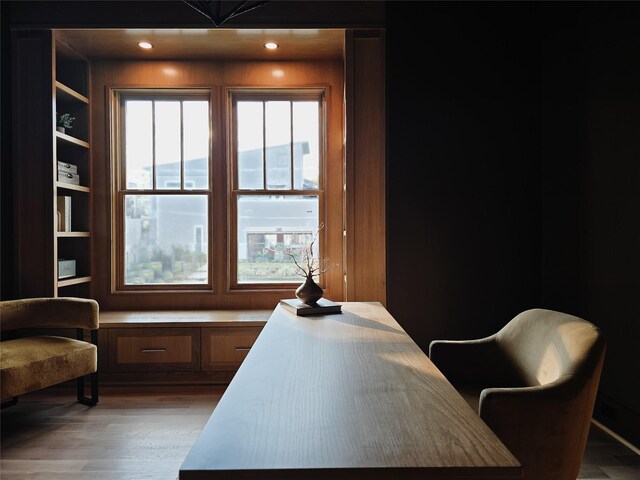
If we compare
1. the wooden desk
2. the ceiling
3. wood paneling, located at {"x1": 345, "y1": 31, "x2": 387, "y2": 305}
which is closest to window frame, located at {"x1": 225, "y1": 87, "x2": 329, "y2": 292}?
the ceiling

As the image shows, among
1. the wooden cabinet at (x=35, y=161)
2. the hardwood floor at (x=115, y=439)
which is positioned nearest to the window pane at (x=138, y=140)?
the wooden cabinet at (x=35, y=161)

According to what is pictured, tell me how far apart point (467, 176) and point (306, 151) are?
140 centimetres

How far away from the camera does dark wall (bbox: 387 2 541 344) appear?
3.21 metres

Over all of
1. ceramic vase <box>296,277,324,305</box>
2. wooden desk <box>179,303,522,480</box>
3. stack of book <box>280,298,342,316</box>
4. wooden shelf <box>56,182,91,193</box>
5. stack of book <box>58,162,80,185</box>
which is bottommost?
wooden desk <box>179,303,522,480</box>

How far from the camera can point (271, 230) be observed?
157 inches

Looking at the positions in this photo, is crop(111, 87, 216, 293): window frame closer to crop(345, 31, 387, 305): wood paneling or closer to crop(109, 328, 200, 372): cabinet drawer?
crop(109, 328, 200, 372): cabinet drawer

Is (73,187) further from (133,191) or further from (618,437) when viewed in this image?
(618,437)

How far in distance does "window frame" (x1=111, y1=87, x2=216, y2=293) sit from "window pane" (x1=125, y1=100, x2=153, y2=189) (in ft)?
0.13

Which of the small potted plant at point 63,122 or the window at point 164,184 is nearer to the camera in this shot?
the small potted plant at point 63,122

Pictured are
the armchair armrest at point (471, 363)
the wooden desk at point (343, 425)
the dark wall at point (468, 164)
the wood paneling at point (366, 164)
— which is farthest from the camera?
the wood paneling at point (366, 164)

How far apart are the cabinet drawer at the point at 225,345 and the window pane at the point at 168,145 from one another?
1.36 m

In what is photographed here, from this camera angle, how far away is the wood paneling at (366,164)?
3.31m

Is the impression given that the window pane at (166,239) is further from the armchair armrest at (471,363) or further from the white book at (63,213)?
the armchair armrest at (471,363)

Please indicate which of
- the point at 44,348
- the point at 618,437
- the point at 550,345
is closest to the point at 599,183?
the point at 618,437
